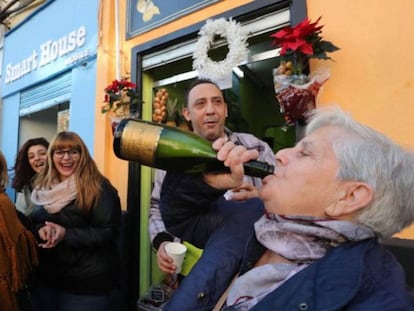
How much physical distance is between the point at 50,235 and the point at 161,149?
1.05 meters

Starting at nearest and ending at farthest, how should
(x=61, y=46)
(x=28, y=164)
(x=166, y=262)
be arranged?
(x=166, y=262) → (x=28, y=164) → (x=61, y=46)

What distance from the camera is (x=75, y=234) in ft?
5.74

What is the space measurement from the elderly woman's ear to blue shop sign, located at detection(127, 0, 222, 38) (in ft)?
7.33

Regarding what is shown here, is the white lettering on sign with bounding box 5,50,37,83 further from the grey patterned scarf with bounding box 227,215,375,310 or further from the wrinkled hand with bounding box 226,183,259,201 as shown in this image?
the grey patterned scarf with bounding box 227,215,375,310

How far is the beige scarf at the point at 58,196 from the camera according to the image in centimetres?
186

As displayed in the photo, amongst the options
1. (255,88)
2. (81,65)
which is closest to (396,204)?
(255,88)

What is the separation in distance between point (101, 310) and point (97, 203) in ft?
1.99

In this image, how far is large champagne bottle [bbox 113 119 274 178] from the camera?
0.95 m

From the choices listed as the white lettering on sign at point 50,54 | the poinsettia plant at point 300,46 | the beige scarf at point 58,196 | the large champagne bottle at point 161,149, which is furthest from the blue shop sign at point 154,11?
the large champagne bottle at point 161,149

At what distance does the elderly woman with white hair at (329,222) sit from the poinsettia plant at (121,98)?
222 centimetres

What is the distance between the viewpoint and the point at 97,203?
187 cm

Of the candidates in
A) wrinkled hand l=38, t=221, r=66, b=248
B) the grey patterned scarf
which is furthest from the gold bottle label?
wrinkled hand l=38, t=221, r=66, b=248

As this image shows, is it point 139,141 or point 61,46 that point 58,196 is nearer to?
point 139,141

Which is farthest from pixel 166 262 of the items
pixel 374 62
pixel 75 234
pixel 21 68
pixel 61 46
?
pixel 21 68
